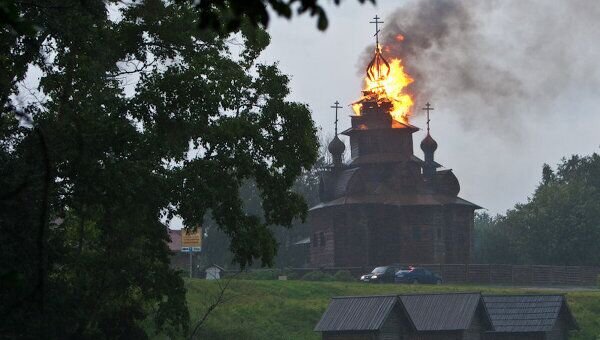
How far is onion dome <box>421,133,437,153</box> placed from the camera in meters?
103

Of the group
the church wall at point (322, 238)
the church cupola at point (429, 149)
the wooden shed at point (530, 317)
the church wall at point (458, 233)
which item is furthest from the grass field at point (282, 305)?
the church cupola at point (429, 149)

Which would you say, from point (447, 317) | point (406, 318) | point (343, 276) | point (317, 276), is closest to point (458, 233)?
point (343, 276)

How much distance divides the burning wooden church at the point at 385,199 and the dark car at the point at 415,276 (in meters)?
7.48

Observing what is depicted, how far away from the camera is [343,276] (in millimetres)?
86438

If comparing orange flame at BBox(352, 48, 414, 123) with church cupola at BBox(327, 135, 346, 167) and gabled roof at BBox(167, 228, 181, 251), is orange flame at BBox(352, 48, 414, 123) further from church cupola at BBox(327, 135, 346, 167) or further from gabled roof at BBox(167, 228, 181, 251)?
gabled roof at BBox(167, 228, 181, 251)

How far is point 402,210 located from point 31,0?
71.4m

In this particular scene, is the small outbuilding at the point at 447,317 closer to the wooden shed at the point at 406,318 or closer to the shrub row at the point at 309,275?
the wooden shed at the point at 406,318

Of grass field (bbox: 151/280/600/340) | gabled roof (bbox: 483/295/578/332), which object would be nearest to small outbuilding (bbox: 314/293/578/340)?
gabled roof (bbox: 483/295/578/332)

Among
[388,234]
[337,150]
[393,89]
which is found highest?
[393,89]

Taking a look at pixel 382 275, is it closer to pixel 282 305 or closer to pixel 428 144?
pixel 282 305

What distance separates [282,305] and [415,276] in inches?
757

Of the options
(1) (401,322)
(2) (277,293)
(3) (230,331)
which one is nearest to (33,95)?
(3) (230,331)

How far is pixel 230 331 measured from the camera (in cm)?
6025

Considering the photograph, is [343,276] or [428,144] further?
[428,144]
